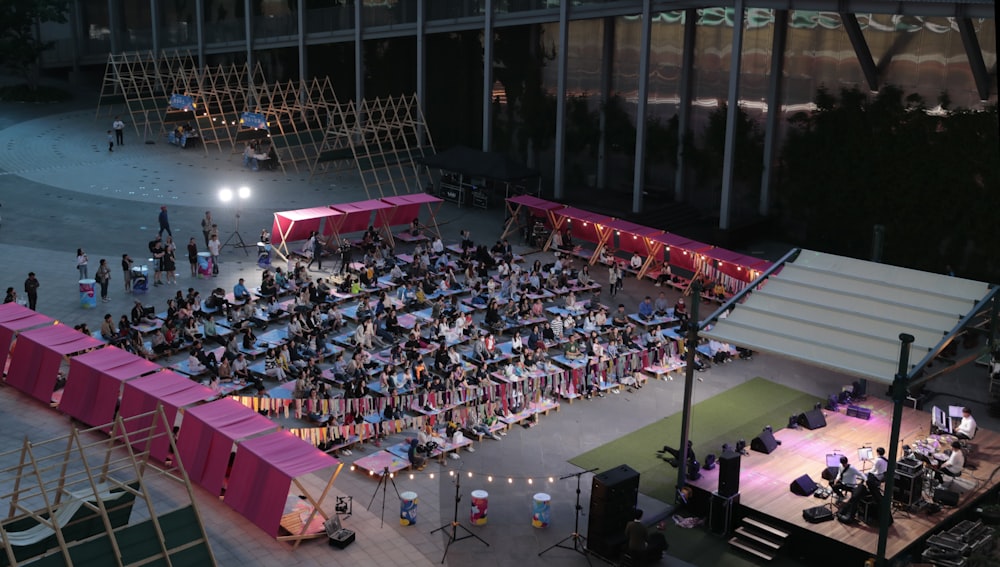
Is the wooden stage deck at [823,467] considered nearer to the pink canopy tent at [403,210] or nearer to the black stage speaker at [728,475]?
the black stage speaker at [728,475]

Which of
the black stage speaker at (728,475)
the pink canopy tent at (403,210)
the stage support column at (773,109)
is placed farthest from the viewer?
the stage support column at (773,109)

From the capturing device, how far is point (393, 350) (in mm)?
28562

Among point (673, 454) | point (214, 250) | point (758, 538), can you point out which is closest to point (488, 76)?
point (214, 250)

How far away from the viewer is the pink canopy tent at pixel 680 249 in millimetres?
36066

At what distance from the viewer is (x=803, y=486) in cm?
2216

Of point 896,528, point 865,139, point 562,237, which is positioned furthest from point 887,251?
point 896,528

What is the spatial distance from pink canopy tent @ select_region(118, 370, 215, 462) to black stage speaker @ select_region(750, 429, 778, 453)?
472 inches

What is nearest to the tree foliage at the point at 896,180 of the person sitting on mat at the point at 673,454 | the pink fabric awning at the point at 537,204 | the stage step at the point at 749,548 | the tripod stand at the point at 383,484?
the pink fabric awning at the point at 537,204

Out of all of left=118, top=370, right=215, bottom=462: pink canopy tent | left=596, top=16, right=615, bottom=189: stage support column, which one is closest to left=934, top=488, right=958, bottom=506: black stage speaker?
left=118, top=370, right=215, bottom=462: pink canopy tent

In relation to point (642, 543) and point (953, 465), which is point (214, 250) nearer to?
point (642, 543)

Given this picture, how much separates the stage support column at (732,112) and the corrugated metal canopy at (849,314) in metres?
16.1

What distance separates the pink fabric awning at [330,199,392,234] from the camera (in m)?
38.5

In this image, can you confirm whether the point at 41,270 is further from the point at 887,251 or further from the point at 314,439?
the point at 887,251

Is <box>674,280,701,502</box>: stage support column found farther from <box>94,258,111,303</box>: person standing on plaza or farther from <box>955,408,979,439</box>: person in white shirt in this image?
<box>94,258,111,303</box>: person standing on plaza
